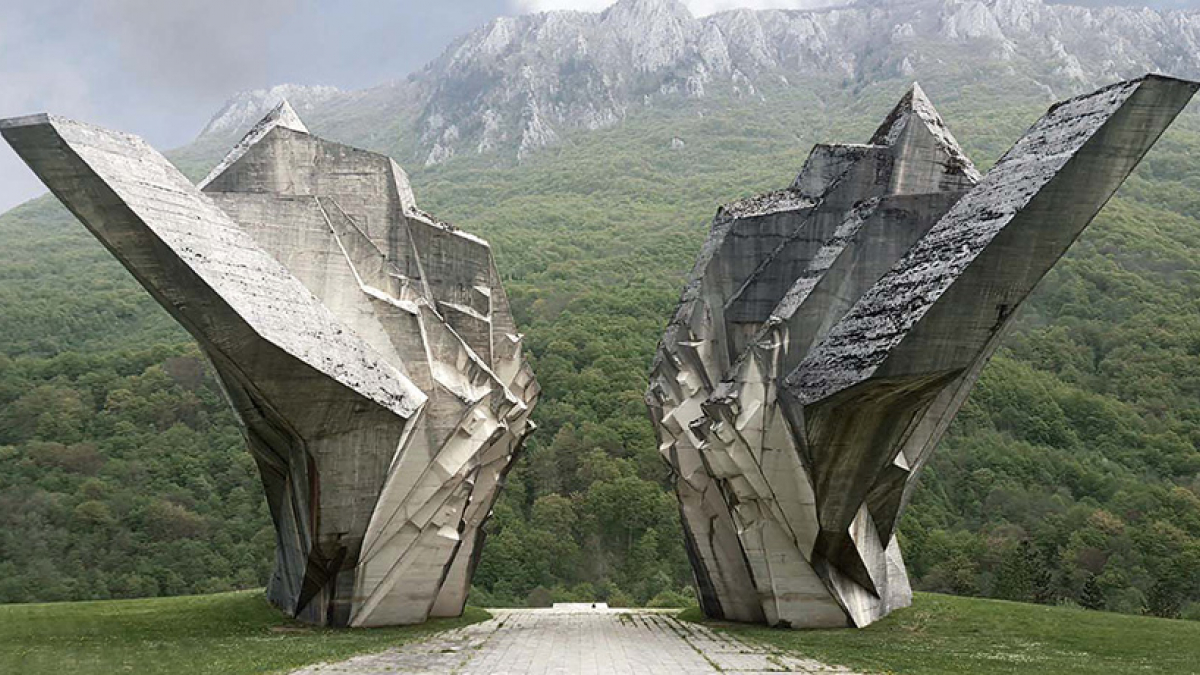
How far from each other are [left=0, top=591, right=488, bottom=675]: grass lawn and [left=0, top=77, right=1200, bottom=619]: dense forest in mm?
18913

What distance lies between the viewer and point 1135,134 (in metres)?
14.5

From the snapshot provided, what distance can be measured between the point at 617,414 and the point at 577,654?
36.5 meters

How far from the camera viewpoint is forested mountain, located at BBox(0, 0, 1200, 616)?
4044 centimetres

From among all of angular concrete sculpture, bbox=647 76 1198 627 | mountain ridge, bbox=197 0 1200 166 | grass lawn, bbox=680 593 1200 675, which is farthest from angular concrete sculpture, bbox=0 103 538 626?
mountain ridge, bbox=197 0 1200 166

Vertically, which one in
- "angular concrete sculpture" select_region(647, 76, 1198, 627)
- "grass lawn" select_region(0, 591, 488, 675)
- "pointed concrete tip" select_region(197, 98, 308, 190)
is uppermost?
"pointed concrete tip" select_region(197, 98, 308, 190)

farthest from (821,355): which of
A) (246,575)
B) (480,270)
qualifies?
(246,575)

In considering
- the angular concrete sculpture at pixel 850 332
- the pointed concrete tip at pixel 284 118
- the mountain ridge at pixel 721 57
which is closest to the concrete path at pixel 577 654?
the angular concrete sculpture at pixel 850 332

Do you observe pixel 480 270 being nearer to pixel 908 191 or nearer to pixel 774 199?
pixel 774 199

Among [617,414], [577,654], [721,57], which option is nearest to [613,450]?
[617,414]

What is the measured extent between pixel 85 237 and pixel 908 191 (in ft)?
249

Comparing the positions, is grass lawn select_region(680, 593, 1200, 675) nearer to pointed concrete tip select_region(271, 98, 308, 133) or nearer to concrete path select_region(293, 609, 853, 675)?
concrete path select_region(293, 609, 853, 675)

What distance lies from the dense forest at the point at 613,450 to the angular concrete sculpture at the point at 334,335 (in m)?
18.2

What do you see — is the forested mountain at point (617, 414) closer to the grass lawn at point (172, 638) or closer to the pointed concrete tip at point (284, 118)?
the grass lawn at point (172, 638)

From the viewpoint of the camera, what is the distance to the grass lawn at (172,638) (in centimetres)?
1321
